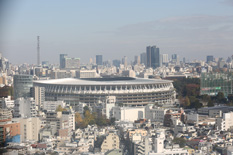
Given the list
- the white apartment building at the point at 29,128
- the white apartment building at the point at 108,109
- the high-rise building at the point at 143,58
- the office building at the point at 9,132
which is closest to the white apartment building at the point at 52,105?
the white apartment building at the point at 108,109

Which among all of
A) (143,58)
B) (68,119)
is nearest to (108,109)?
(68,119)

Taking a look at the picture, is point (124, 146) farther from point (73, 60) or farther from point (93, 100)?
point (73, 60)

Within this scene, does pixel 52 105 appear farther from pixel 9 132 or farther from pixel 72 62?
pixel 72 62

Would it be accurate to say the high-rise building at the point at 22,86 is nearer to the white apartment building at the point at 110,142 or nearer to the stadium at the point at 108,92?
the stadium at the point at 108,92

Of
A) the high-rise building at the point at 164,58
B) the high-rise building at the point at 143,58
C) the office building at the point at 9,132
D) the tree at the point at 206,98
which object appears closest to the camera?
the office building at the point at 9,132

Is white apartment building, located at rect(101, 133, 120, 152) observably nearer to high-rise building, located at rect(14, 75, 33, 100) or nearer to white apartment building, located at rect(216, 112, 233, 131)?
white apartment building, located at rect(216, 112, 233, 131)

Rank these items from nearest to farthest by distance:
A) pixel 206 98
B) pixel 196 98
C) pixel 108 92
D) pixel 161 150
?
pixel 161 150
pixel 108 92
pixel 206 98
pixel 196 98

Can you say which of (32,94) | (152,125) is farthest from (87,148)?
(32,94)
